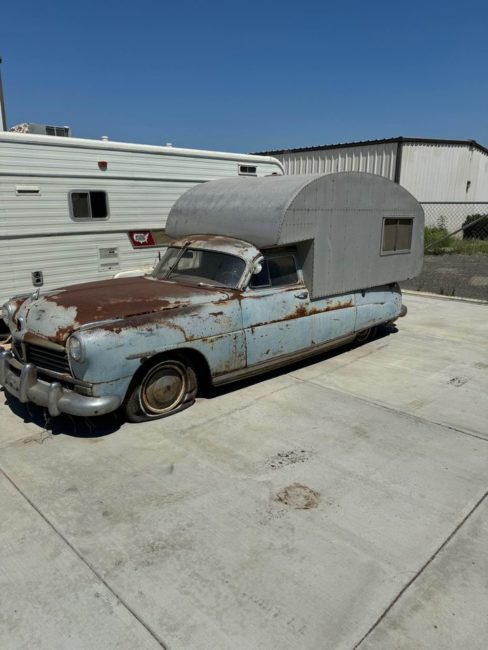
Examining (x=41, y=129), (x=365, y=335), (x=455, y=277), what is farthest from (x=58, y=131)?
(x=455, y=277)

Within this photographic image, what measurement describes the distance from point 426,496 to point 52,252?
5869 millimetres

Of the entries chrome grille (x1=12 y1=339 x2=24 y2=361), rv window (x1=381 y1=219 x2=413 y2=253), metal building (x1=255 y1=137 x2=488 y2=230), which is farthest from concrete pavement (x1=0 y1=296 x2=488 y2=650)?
metal building (x1=255 y1=137 x2=488 y2=230)

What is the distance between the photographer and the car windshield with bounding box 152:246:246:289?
5.32 m

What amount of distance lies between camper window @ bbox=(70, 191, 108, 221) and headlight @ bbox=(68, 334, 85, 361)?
373 cm

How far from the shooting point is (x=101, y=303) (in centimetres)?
459

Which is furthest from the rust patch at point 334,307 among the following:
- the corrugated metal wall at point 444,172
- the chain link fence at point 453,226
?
the corrugated metal wall at point 444,172

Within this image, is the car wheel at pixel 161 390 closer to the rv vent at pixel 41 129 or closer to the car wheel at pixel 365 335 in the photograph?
the car wheel at pixel 365 335

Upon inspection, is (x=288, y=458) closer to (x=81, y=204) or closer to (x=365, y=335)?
(x=365, y=335)

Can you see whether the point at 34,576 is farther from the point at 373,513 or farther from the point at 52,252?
the point at 52,252

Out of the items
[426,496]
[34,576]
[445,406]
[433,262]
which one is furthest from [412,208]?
[433,262]

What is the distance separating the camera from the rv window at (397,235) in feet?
23.0

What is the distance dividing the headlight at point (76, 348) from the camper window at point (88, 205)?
3.73 m

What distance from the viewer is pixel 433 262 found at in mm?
16656

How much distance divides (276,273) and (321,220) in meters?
0.90
